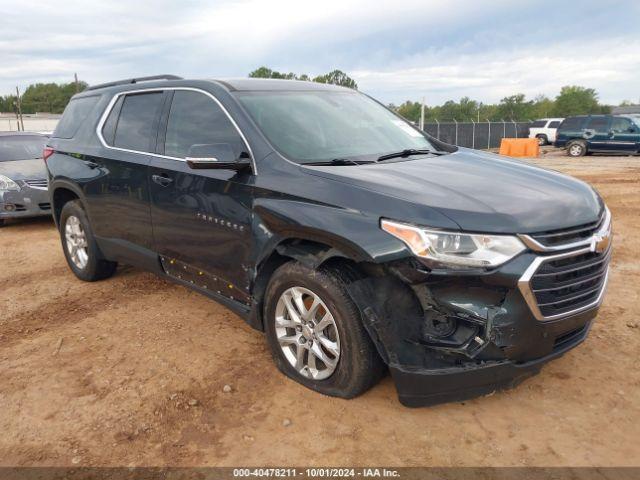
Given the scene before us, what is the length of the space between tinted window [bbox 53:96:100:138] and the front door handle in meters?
1.57

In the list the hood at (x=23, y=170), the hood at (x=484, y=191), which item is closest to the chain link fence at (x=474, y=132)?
the hood at (x=23, y=170)

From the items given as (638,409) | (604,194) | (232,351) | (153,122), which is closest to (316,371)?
(232,351)

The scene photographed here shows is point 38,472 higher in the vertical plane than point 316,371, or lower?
lower

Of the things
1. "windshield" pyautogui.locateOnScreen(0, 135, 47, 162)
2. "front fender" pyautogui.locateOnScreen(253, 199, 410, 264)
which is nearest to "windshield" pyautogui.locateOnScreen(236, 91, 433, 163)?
"front fender" pyautogui.locateOnScreen(253, 199, 410, 264)

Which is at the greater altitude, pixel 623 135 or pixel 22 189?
pixel 623 135

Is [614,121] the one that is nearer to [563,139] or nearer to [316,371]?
[563,139]

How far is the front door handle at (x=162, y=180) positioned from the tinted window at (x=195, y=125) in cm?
17

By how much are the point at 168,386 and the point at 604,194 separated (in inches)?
388

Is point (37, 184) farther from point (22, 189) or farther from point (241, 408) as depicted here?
point (241, 408)

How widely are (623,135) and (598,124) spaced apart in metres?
1.05

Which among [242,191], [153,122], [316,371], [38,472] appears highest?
A: [153,122]

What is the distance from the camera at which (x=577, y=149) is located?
2236 centimetres

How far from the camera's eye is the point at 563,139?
23.0 meters

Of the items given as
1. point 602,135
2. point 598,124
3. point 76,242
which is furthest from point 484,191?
point 598,124
